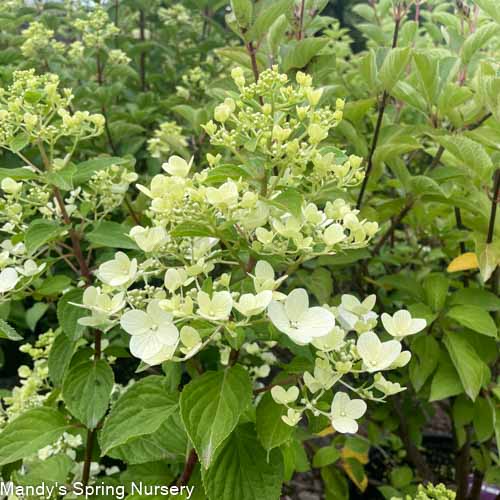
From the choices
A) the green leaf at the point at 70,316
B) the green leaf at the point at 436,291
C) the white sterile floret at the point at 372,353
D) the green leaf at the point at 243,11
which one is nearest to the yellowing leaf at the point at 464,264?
the green leaf at the point at 436,291

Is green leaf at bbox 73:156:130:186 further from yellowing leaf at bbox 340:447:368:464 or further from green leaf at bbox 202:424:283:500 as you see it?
yellowing leaf at bbox 340:447:368:464

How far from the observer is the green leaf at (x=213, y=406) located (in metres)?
0.67

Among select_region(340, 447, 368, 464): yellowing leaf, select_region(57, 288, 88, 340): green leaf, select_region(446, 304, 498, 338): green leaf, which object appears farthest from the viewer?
select_region(340, 447, 368, 464): yellowing leaf

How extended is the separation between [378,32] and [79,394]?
139cm

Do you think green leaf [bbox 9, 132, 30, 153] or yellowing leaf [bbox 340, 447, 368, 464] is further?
yellowing leaf [bbox 340, 447, 368, 464]

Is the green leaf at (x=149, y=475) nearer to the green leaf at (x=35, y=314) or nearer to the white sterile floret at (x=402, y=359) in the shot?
the white sterile floret at (x=402, y=359)

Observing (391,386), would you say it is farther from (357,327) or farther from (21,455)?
(21,455)

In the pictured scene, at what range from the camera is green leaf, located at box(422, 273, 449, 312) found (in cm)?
122

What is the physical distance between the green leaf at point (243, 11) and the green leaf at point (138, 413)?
0.75 meters

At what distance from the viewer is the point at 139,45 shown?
224cm

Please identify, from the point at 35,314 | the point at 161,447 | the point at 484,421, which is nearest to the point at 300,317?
the point at 161,447

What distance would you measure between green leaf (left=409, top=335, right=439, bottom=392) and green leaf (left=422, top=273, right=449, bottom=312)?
0.24ft

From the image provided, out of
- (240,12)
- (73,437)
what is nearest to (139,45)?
(240,12)

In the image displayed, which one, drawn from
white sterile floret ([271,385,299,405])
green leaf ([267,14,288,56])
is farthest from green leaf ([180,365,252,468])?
green leaf ([267,14,288,56])
